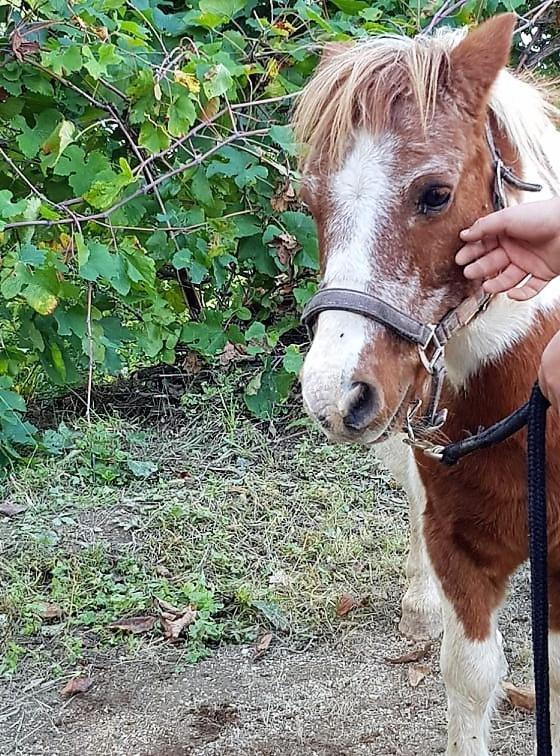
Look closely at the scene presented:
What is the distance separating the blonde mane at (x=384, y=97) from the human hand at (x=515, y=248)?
24cm

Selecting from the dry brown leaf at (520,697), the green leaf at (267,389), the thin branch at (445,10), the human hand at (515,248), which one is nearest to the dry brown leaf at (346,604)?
the dry brown leaf at (520,697)

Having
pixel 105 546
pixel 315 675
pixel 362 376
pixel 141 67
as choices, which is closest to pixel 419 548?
pixel 315 675

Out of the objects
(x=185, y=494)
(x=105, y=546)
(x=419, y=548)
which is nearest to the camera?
(x=419, y=548)

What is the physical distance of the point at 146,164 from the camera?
8.52 ft

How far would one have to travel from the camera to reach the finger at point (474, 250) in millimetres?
1456

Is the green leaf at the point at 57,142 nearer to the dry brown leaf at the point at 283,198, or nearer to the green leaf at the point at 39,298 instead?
the green leaf at the point at 39,298

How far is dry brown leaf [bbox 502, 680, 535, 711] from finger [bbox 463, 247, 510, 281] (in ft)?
4.81

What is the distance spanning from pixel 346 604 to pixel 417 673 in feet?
1.21

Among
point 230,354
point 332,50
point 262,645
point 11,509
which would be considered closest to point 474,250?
point 332,50

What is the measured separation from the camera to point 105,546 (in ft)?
10.4

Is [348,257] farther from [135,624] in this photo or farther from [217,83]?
[135,624]

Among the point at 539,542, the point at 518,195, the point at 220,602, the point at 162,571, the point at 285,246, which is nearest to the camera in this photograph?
the point at 539,542

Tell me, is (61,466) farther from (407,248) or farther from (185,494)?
(407,248)

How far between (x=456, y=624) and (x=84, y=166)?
5.62 feet
